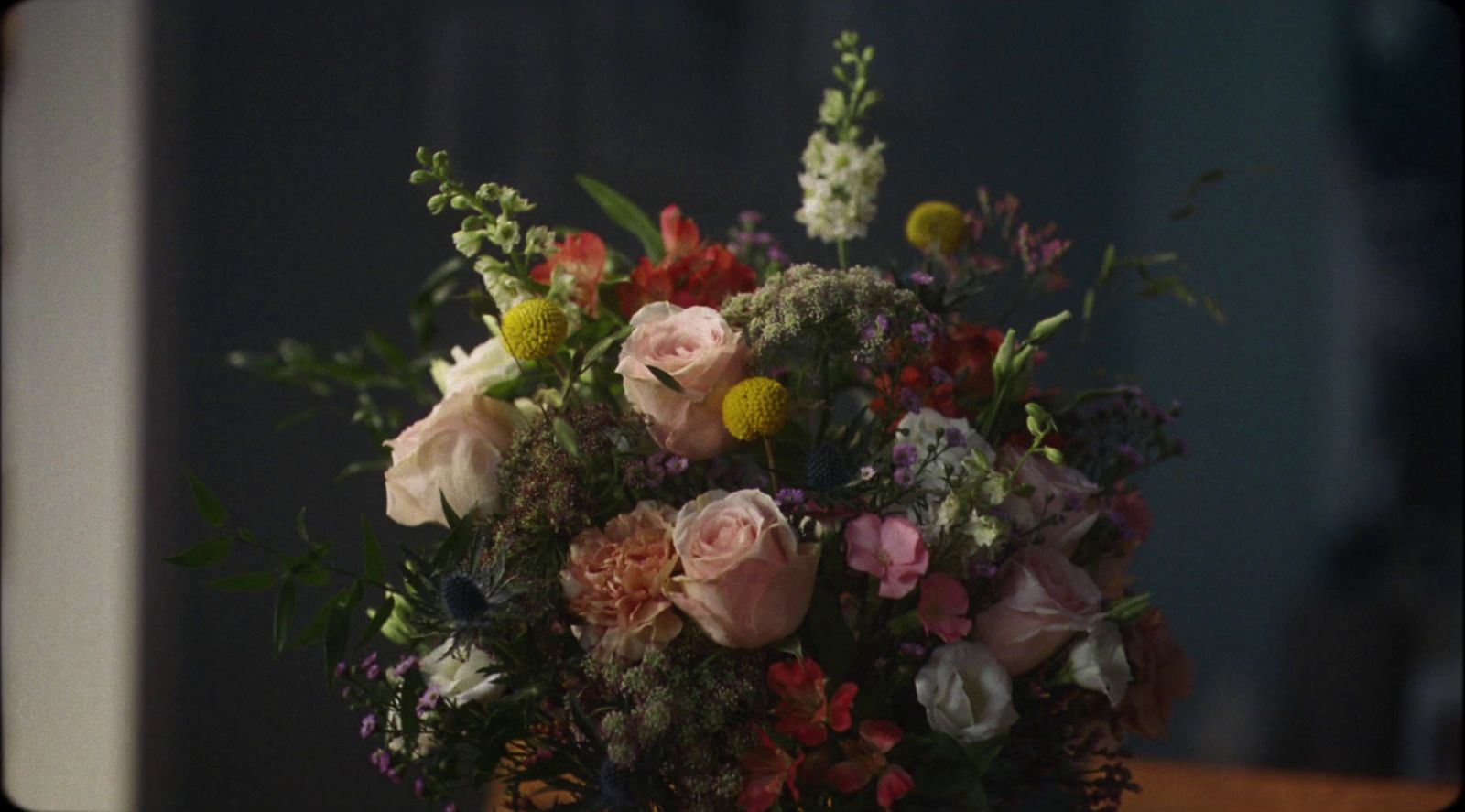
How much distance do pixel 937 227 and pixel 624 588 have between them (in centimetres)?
35

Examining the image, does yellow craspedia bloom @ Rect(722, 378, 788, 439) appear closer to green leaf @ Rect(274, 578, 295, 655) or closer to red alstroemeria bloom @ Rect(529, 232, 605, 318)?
red alstroemeria bloom @ Rect(529, 232, 605, 318)

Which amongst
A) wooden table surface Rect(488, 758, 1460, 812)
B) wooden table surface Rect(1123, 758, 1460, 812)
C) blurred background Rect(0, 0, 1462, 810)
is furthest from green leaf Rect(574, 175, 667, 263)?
blurred background Rect(0, 0, 1462, 810)

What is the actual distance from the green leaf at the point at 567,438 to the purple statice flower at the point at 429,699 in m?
0.16

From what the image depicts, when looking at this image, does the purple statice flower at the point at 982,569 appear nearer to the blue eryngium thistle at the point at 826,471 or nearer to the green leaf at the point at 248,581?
the blue eryngium thistle at the point at 826,471

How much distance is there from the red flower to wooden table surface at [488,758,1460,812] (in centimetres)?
61

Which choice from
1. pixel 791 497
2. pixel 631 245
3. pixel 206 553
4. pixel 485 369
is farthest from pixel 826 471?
pixel 631 245

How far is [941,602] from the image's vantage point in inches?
25.9

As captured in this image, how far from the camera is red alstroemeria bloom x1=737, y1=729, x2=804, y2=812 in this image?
629mm

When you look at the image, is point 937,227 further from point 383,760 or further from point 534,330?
point 383,760

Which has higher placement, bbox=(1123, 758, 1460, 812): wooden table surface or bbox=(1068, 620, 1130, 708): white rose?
bbox=(1068, 620, 1130, 708): white rose

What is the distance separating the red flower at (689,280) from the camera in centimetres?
77

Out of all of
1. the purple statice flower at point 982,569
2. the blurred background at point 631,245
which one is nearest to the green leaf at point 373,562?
the purple statice flower at point 982,569

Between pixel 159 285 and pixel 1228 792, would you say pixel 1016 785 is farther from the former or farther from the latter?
pixel 159 285

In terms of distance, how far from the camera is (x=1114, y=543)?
0.76 meters
